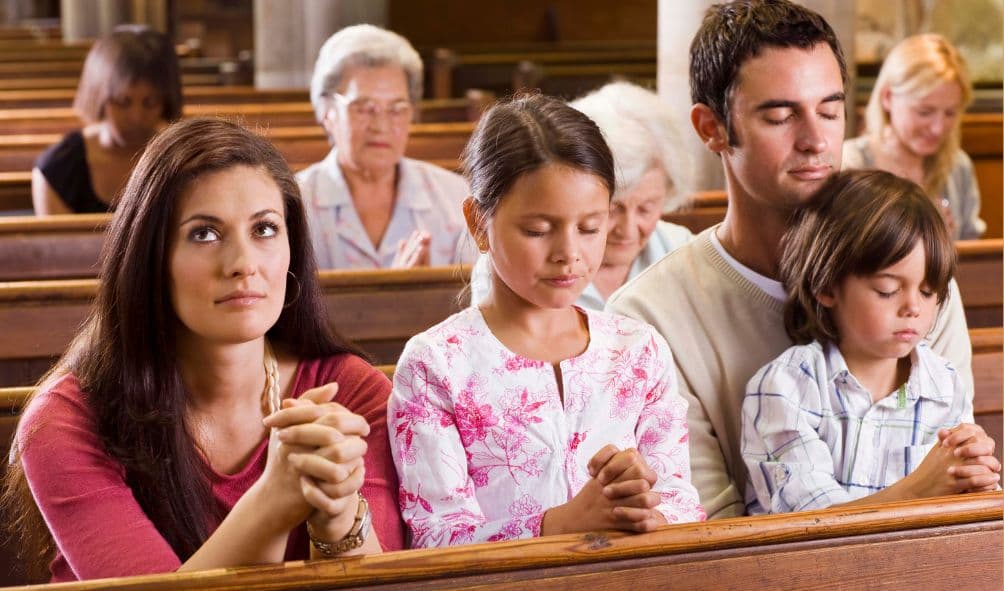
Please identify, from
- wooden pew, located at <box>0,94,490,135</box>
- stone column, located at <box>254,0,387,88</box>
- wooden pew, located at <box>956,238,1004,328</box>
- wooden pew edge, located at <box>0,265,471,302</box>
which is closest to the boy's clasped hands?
wooden pew edge, located at <box>0,265,471,302</box>

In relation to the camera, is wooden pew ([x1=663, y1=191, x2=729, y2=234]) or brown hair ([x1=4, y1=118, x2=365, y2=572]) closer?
brown hair ([x1=4, y1=118, x2=365, y2=572])

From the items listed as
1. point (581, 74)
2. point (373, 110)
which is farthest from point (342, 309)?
point (581, 74)

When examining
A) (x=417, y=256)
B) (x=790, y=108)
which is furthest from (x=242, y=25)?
(x=790, y=108)

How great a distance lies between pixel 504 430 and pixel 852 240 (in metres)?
0.71

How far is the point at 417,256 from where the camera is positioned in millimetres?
3580

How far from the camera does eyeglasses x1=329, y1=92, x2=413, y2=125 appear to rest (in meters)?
4.02

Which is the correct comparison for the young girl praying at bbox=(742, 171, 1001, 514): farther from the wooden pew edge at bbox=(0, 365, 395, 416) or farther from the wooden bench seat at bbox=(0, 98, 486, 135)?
the wooden bench seat at bbox=(0, 98, 486, 135)

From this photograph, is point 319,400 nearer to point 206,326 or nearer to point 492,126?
point 206,326

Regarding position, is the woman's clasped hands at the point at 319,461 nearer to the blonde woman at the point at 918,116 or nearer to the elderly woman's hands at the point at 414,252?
the elderly woman's hands at the point at 414,252

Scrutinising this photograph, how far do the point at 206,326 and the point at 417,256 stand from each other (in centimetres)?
174

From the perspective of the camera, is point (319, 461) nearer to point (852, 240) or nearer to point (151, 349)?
point (151, 349)

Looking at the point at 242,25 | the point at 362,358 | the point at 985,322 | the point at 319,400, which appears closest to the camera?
the point at 319,400

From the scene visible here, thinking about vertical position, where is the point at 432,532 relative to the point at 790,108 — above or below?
below

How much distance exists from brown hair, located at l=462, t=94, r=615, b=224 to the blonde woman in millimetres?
2818
